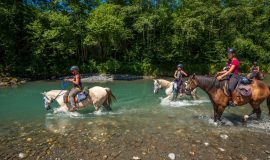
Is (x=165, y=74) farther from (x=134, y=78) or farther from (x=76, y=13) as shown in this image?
(x=76, y=13)

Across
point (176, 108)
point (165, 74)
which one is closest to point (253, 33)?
point (165, 74)

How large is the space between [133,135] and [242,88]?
16.2 feet

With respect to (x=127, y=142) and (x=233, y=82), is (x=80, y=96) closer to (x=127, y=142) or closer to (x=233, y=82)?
(x=127, y=142)

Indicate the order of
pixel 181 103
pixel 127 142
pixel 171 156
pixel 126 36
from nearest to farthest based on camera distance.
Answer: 1. pixel 171 156
2. pixel 127 142
3. pixel 181 103
4. pixel 126 36

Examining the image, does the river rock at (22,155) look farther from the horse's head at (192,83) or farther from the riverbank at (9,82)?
the riverbank at (9,82)

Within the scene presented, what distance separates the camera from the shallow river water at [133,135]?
7703 mm

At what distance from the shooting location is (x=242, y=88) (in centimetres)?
1040

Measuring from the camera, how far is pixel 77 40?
129 ft

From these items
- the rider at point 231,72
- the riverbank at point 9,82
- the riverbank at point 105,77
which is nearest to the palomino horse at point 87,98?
the rider at point 231,72

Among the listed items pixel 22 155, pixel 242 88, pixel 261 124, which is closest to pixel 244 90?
pixel 242 88

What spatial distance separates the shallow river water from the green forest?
23.3m

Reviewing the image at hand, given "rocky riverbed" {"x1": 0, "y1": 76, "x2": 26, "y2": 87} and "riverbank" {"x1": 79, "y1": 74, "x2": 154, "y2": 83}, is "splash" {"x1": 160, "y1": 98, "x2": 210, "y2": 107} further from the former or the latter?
"rocky riverbed" {"x1": 0, "y1": 76, "x2": 26, "y2": 87}

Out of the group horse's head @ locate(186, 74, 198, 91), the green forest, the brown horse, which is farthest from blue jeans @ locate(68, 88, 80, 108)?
the green forest

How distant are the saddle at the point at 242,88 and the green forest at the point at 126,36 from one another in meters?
27.2
